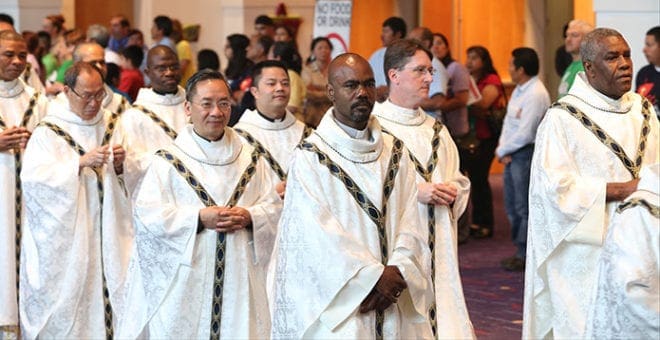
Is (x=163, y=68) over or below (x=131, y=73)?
over

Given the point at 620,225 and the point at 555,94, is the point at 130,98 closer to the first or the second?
the point at 555,94

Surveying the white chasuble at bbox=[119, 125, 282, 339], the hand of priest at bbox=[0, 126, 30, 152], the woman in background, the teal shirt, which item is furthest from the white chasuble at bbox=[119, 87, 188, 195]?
the teal shirt

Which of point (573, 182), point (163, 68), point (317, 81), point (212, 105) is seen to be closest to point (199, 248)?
point (212, 105)

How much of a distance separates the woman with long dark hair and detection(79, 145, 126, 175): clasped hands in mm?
5619

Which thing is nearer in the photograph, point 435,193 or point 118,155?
point 435,193

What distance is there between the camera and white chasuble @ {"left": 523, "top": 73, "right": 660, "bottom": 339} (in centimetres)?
844

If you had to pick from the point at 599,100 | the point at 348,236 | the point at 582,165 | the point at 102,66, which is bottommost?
the point at 348,236

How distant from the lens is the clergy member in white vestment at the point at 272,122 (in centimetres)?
976

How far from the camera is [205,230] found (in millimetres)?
8328

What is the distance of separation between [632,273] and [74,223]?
16.6 ft

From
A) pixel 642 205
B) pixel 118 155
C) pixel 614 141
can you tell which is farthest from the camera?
pixel 118 155

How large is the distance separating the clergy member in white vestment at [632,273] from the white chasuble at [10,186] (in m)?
5.50

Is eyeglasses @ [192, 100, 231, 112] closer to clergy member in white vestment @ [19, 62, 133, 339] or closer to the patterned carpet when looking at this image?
clergy member in white vestment @ [19, 62, 133, 339]

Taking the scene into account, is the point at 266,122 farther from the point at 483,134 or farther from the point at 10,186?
the point at 483,134
